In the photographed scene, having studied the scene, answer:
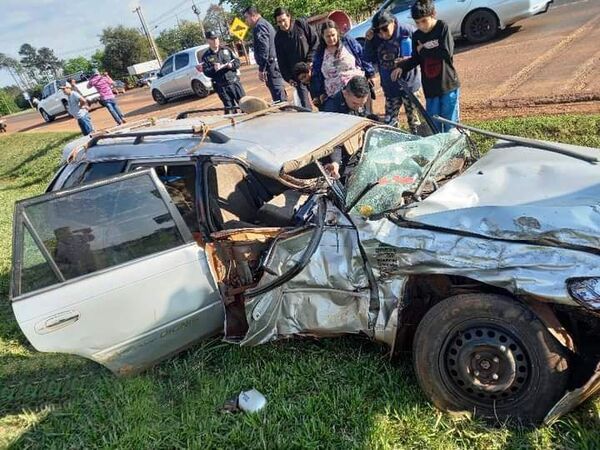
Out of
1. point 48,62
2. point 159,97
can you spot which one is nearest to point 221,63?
point 159,97

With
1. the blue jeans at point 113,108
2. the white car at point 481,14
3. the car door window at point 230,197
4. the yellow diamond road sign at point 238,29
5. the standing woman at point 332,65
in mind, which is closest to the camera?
the car door window at point 230,197

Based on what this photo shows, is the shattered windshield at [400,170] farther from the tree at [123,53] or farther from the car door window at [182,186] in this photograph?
the tree at [123,53]

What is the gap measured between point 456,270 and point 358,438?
3.20ft

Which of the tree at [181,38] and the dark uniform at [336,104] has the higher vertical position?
the dark uniform at [336,104]

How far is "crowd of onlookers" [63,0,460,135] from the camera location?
14.9 feet

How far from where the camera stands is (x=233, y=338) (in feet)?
10.2

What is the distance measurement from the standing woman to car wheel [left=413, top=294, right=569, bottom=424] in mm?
3335

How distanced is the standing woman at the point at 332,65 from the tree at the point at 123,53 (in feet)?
158

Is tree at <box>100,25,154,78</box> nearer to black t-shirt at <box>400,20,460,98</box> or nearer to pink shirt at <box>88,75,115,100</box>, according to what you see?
pink shirt at <box>88,75,115,100</box>

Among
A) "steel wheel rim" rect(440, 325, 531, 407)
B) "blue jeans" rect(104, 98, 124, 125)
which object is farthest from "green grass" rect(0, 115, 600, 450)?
"blue jeans" rect(104, 98, 124, 125)

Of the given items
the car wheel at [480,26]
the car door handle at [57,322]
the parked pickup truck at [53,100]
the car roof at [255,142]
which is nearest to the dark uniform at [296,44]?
the car roof at [255,142]

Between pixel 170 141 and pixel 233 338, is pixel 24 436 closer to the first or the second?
pixel 233 338

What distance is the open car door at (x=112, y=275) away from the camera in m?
2.69

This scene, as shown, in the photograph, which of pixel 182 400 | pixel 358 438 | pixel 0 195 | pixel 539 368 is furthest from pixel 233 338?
pixel 0 195
